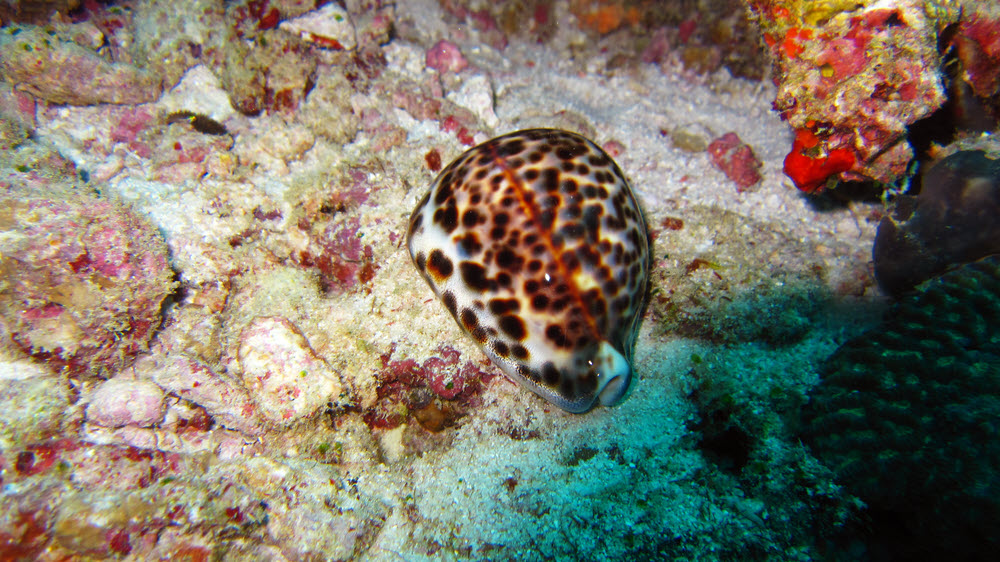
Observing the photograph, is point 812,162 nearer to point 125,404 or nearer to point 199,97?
point 125,404

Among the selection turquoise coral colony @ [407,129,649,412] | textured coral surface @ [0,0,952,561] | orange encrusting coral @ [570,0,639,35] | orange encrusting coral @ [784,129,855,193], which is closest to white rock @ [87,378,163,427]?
textured coral surface @ [0,0,952,561]

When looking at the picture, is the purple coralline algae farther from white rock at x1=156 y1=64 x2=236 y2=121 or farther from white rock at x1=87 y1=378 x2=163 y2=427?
white rock at x1=156 y1=64 x2=236 y2=121

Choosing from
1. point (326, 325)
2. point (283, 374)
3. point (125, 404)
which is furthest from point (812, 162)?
point (125, 404)

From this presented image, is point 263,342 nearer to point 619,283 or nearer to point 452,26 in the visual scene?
point 619,283

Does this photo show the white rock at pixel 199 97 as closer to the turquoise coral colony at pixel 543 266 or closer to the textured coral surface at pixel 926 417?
the turquoise coral colony at pixel 543 266

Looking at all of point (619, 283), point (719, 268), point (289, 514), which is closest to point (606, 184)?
point (619, 283)

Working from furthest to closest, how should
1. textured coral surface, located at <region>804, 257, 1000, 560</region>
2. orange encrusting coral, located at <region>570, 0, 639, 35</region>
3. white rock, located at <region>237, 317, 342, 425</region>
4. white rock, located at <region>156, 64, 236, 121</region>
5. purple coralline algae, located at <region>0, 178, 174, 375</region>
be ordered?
orange encrusting coral, located at <region>570, 0, 639, 35</region> → white rock, located at <region>156, 64, 236, 121</region> → white rock, located at <region>237, 317, 342, 425</region> → purple coralline algae, located at <region>0, 178, 174, 375</region> → textured coral surface, located at <region>804, 257, 1000, 560</region>

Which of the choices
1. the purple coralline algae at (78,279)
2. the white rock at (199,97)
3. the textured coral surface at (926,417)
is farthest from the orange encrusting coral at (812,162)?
the white rock at (199,97)
